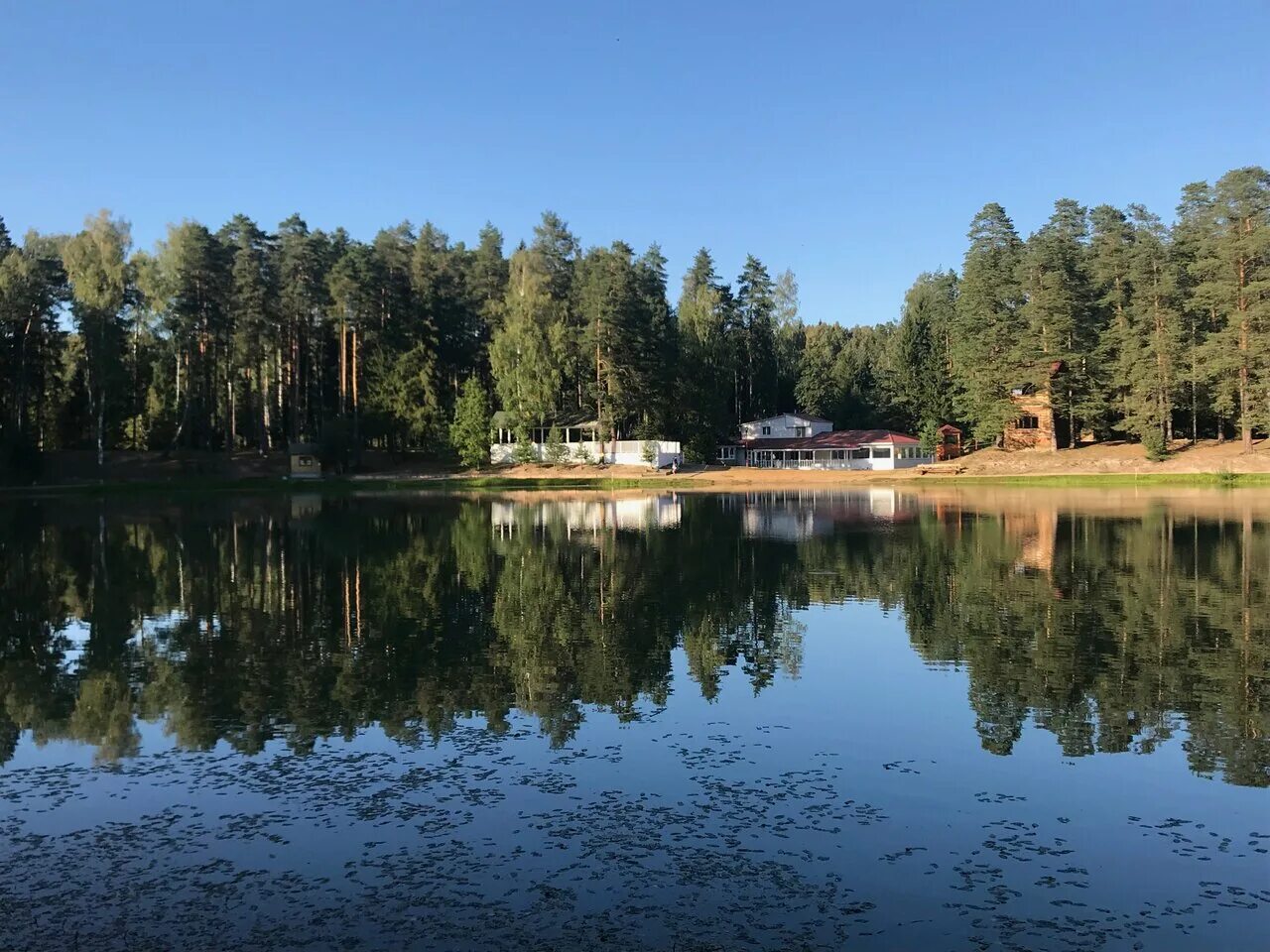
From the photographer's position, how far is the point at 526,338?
79.8 meters

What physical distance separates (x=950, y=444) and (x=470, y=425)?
44.6m

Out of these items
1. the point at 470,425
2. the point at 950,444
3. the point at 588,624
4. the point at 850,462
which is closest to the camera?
the point at 588,624

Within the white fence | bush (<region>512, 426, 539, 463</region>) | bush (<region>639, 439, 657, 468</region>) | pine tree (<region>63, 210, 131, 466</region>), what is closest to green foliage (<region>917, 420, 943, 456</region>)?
the white fence

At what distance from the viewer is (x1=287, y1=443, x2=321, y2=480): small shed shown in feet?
244

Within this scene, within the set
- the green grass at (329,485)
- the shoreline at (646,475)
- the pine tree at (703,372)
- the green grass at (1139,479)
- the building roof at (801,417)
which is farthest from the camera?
the building roof at (801,417)

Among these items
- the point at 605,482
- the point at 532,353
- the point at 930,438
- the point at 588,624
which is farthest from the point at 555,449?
the point at 588,624

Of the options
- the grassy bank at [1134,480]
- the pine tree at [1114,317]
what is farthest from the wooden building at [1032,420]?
the grassy bank at [1134,480]

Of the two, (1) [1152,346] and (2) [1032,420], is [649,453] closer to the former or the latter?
(2) [1032,420]

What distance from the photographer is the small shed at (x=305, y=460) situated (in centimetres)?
7438

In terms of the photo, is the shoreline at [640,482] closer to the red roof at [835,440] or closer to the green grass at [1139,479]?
the green grass at [1139,479]

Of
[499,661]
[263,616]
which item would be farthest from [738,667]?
[263,616]

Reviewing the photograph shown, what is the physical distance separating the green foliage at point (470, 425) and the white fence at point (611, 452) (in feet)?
9.18

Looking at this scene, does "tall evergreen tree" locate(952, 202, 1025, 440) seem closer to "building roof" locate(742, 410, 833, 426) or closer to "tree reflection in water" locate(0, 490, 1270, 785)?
"building roof" locate(742, 410, 833, 426)

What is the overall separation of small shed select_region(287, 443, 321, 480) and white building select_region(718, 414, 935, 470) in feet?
126
